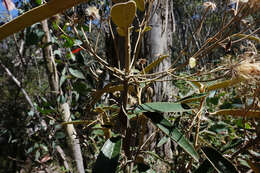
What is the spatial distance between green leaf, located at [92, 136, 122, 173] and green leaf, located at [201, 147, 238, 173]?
0.19 meters

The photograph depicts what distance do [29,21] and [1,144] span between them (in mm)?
3737

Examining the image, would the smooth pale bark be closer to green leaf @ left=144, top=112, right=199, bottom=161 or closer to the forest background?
the forest background

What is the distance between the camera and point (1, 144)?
3258 millimetres

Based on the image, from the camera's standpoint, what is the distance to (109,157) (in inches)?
15.8

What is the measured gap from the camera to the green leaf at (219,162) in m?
0.37

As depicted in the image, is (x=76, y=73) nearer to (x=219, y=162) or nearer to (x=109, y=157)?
(x=109, y=157)

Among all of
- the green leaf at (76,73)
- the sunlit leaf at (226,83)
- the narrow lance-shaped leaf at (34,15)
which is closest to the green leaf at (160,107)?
the sunlit leaf at (226,83)

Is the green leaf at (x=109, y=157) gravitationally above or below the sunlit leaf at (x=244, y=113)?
below

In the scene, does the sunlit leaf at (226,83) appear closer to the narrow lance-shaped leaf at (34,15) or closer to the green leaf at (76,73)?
the narrow lance-shaped leaf at (34,15)

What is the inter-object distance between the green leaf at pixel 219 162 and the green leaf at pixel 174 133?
0.22 feet

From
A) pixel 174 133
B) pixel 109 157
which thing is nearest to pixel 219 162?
pixel 174 133

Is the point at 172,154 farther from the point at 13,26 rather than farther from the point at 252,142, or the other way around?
the point at 13,26

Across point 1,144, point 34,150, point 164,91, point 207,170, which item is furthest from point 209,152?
point 1,144

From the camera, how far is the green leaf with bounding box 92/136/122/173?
1.25 feet
